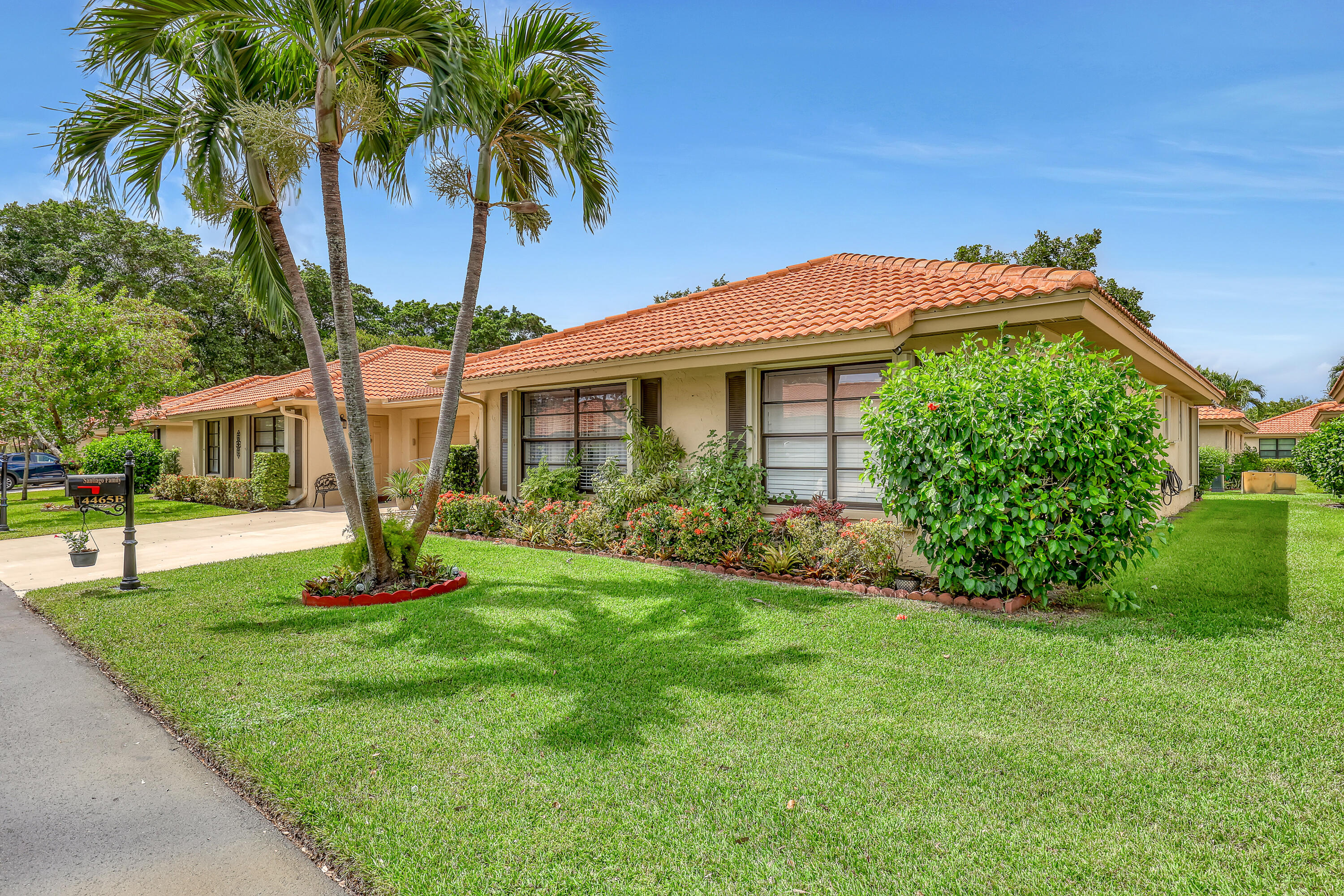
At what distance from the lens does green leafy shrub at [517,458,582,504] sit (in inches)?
437

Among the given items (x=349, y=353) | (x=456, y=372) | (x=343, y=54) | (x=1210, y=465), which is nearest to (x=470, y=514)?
(x=456, y=372)

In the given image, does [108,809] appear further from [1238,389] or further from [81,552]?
[1238,389]

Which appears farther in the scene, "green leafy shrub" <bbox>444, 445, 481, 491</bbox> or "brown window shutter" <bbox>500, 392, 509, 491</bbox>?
"green leafy shrub" <bbox>444, 445, 481, 491</bbox>

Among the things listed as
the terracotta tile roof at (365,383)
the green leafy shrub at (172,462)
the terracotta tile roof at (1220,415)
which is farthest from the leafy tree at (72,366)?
the terracotta tile roof at (1220,415)

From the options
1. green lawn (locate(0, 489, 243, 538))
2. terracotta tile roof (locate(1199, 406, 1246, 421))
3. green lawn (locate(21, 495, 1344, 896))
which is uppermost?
terracotta tile roof (locate(1199, 406, 1246, 421))

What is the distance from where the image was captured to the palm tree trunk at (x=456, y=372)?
776cm

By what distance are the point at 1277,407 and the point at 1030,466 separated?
70918 mm

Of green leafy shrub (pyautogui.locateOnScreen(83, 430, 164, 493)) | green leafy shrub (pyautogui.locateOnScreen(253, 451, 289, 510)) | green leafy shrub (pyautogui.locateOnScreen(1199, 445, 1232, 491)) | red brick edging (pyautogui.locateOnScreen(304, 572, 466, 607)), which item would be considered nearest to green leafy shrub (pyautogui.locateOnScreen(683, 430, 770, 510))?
red brick edging (pyautogui.locateOnScreen(304, 572, 466, 607))

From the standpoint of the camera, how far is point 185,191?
7441 millimetres

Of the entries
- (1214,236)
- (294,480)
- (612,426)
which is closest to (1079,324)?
(612,426)

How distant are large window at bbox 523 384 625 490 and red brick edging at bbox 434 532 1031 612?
181 centimetres

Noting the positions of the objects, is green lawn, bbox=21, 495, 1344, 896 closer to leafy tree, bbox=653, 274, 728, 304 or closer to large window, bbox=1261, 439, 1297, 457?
leafy tree, bbox=653, 274, 728, 304

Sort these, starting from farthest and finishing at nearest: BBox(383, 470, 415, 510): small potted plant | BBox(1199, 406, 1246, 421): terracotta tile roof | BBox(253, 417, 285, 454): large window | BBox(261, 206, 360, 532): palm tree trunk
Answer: BBox(1199, 406, 1246, 421): terracotta tile roof → BBox(253, 417, 285, 454): large window → BBox(383, 470, 415, 510): small potted plant → BBox(261, 206, 360, 532): palm tree trunk

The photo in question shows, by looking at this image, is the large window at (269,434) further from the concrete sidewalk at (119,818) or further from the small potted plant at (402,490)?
the concrete sidewalk at (119,818)
